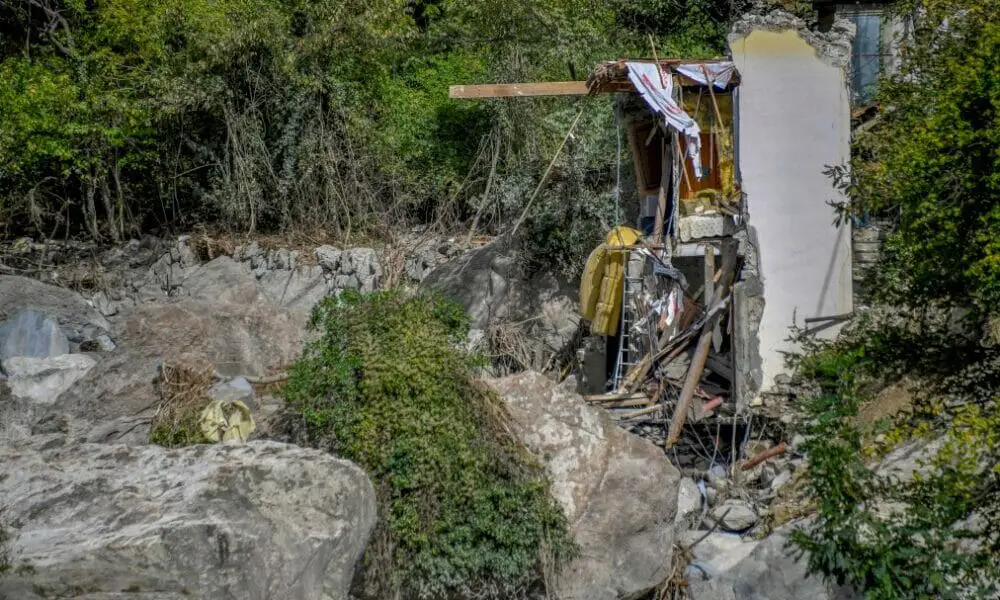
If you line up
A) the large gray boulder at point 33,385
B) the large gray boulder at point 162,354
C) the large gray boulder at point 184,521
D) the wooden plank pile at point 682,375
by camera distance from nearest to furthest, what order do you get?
the large gray boulder at point 184,521 → the large gray boulder at point 162,354 → the wooden plank pile at point 682,375 → the large gray boulder at point 33,385

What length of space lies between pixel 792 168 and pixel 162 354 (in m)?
8.30

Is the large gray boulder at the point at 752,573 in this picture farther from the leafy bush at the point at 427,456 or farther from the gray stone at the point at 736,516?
the leafy bush at the point at 427,456

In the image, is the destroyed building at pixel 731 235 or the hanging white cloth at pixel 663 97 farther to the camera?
the hanging white cloth at pixel 663 97

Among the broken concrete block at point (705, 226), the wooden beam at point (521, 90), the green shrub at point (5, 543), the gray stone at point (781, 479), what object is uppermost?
the wooden beam at point (521, 90)

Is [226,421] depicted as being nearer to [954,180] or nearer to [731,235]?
[731,235]

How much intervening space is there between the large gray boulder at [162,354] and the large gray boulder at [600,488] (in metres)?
3.70

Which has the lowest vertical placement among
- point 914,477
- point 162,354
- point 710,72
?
point 162,354

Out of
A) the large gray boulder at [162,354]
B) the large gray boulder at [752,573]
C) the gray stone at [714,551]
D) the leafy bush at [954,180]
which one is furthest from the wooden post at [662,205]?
the leafy bush at [954,180]

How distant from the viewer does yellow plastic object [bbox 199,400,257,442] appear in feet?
34.2

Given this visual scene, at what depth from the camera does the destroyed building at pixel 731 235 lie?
41.0 feet

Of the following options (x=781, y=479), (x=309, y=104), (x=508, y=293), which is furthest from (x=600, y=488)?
(x=309, y=104)

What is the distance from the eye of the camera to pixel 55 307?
1551 cm

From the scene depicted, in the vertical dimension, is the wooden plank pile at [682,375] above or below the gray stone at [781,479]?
above

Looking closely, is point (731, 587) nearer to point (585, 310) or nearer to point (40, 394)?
point (585, 310)
